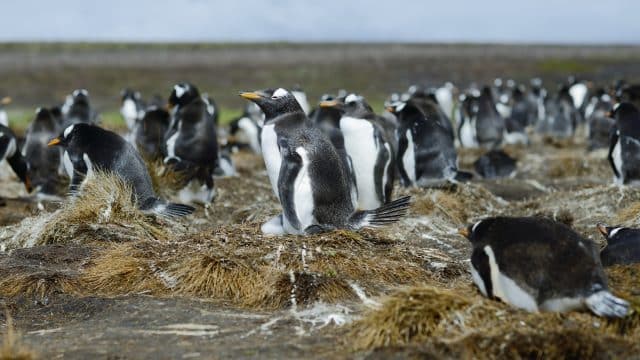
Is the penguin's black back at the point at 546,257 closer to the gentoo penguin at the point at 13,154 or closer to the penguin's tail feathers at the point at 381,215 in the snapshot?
the penguin's tail feathers at the point at 381,215

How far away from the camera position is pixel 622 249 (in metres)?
6.30

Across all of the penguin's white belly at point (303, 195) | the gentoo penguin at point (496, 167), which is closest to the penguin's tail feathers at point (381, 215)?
the penguin's white belly at point (303, 195)

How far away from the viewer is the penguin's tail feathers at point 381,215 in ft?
22.5

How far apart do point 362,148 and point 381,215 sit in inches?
86.7

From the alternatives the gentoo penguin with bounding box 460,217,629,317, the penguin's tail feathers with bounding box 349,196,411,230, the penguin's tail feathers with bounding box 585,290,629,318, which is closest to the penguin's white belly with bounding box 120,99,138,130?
the penguin's tail feathers with bounding box 349,196,411,230

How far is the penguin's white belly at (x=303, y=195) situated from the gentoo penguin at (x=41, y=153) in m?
5.18

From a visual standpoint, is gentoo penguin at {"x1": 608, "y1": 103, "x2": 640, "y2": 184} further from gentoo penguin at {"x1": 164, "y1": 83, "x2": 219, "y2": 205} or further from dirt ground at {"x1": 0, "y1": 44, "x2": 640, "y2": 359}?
gentoo penguin at {"x1": 164, "y1": 83, "x2": 219, "y2": 205}

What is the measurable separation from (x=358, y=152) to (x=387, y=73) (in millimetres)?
34504

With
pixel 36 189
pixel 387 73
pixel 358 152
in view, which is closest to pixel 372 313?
pixel 358 152

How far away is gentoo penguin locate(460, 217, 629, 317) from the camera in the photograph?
→ 189 inches

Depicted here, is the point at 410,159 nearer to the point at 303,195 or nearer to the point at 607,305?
the point at 303,195

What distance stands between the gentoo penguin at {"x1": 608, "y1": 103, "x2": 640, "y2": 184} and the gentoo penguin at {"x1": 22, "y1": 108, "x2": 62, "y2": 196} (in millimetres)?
6484

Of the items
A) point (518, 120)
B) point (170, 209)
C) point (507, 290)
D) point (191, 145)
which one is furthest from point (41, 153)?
point (518, 120)

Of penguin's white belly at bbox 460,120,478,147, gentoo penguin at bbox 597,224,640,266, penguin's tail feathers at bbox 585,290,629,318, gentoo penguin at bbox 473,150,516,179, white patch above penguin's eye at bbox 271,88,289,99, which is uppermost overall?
white patch above penguin's eye at bbox 271,88,289,99
